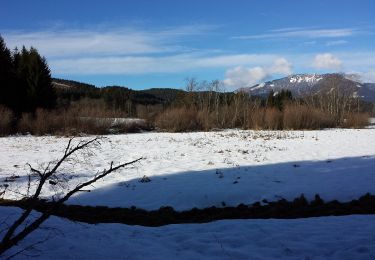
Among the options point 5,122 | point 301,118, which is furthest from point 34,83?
point 301,118

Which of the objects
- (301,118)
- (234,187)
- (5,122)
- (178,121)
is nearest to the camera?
(234,187)

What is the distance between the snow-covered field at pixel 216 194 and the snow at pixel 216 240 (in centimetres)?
1

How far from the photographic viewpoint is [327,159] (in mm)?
15992

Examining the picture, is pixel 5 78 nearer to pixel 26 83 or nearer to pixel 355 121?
pixel 26 83

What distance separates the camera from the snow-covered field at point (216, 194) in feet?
19.0

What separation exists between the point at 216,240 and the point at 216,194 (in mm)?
4515

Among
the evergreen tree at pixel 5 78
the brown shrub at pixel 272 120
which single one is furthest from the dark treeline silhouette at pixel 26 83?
the brown shrub at pixel 272 120

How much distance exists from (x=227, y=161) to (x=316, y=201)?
6308 millimetres

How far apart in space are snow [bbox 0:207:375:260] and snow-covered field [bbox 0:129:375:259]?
0.01 metres

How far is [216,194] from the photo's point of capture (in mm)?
10836

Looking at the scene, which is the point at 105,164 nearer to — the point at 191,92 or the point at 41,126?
the point at 41,126

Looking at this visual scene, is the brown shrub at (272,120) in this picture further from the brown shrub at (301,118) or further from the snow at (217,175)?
the snow at (217,175)

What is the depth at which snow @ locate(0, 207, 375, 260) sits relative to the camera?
18.4 feet

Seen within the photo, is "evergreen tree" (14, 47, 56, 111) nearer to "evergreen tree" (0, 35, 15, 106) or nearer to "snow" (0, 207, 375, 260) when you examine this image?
"evergreen tree" (0, 35, 15, 106)
